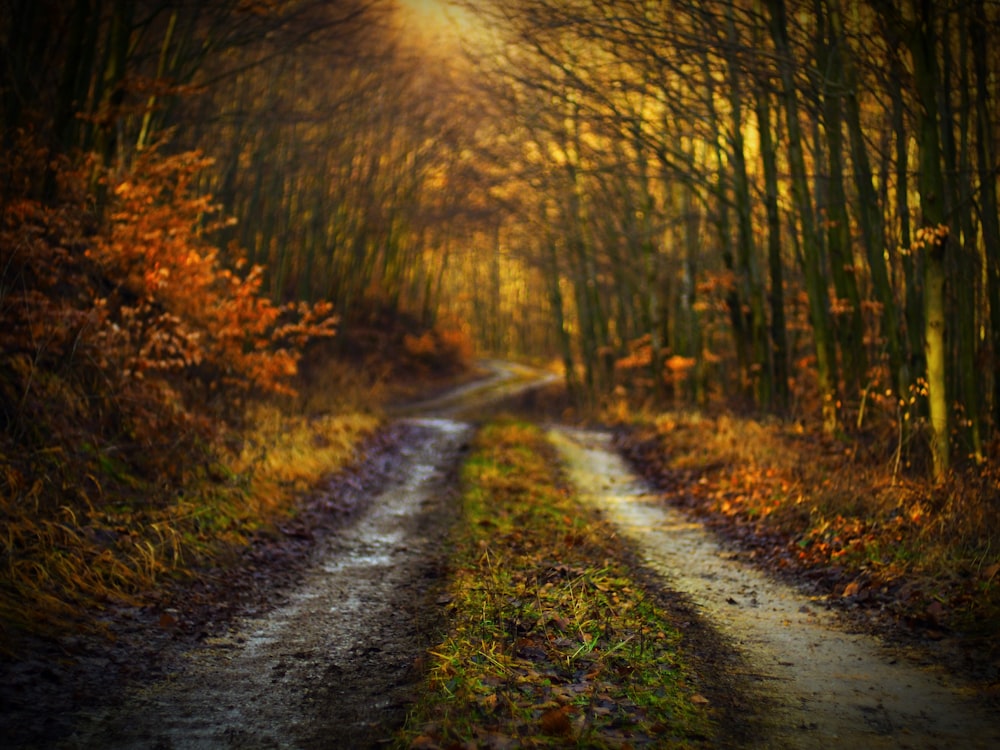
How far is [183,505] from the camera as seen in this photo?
7.48 metres

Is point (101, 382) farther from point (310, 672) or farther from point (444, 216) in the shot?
point (444, 216)

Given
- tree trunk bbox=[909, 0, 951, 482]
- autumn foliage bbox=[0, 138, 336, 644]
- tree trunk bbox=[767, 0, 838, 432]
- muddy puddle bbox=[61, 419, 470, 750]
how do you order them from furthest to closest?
tree trunk bbox=[767, 0, 838, 432] < tree trunk bbox=[909, 0, 951, 482] < autumn foliage bbox=[0, 138, 336, 644] < muddy puddle bbox=[61, 419, 470, 750]

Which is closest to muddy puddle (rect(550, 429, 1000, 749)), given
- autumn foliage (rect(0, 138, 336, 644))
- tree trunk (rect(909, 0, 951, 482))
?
tree trunk (rect(909, 0, 951, 482))

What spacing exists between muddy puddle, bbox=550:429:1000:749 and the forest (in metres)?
3.26

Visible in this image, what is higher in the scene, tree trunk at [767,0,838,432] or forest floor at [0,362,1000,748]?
tree trunk at [767,0,838,432]

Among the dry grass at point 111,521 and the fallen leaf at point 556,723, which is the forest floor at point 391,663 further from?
the dry grass at point 111,521

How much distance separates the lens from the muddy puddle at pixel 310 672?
388cm

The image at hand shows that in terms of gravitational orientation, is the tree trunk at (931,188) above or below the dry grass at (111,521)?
above

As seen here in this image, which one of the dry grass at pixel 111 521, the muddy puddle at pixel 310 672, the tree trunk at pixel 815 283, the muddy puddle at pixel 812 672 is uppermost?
the tree trunk at pixel 815 283

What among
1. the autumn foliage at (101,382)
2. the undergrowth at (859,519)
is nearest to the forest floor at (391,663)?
the undergrowth at (859,519)

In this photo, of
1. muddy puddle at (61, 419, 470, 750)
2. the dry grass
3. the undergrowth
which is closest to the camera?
muddy puddle at (61, 419, 470, 750)

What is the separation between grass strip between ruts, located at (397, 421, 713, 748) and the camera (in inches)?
149

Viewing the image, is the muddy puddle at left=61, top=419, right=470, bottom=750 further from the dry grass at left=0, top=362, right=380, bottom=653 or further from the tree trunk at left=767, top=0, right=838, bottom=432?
the tree trunk at left=767, top=0, right=838, bottom=432

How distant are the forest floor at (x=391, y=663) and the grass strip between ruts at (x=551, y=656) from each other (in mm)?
51
